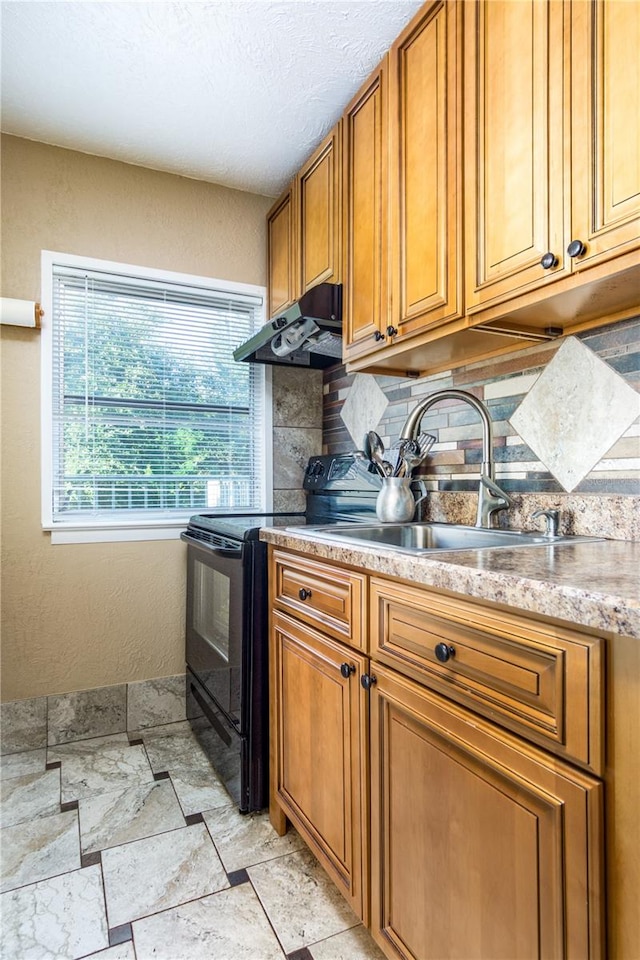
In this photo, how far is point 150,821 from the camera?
5.70 feet

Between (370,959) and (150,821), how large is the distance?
Answer: 0.84 m

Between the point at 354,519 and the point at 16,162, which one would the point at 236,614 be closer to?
the point at 354,519

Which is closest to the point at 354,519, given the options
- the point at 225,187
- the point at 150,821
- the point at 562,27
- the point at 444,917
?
the point at 150,821

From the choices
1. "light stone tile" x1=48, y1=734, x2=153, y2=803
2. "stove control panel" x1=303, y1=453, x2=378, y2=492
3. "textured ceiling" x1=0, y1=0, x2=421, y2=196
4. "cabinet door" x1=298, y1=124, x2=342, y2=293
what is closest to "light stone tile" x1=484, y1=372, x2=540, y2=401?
"stove control panel" x1=303, y1=453, x2=378, y2=492

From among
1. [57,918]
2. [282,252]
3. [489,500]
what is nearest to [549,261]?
[489,500]

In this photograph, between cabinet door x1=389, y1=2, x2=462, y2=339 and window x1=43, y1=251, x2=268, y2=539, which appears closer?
cabinet door x1=389, y1=2, x2=462, y2=339

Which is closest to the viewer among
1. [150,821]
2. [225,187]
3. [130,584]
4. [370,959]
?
[370,959]

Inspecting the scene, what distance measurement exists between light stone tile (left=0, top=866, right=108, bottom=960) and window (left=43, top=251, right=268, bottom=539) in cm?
127

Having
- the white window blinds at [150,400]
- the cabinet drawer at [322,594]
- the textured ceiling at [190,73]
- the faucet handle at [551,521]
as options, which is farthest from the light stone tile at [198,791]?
the textured ceiling at [190,73]

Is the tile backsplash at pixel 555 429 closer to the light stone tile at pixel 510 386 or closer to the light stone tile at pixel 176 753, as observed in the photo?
the light stone tile at pixel 510 386

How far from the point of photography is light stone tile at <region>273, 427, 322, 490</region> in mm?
2744

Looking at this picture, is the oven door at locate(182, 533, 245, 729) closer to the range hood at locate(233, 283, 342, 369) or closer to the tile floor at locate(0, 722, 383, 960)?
the tile floor at locate(0, 722, 383, 960)

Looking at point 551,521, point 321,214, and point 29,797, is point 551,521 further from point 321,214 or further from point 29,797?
point 29,797

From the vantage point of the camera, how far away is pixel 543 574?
0.80 meters
